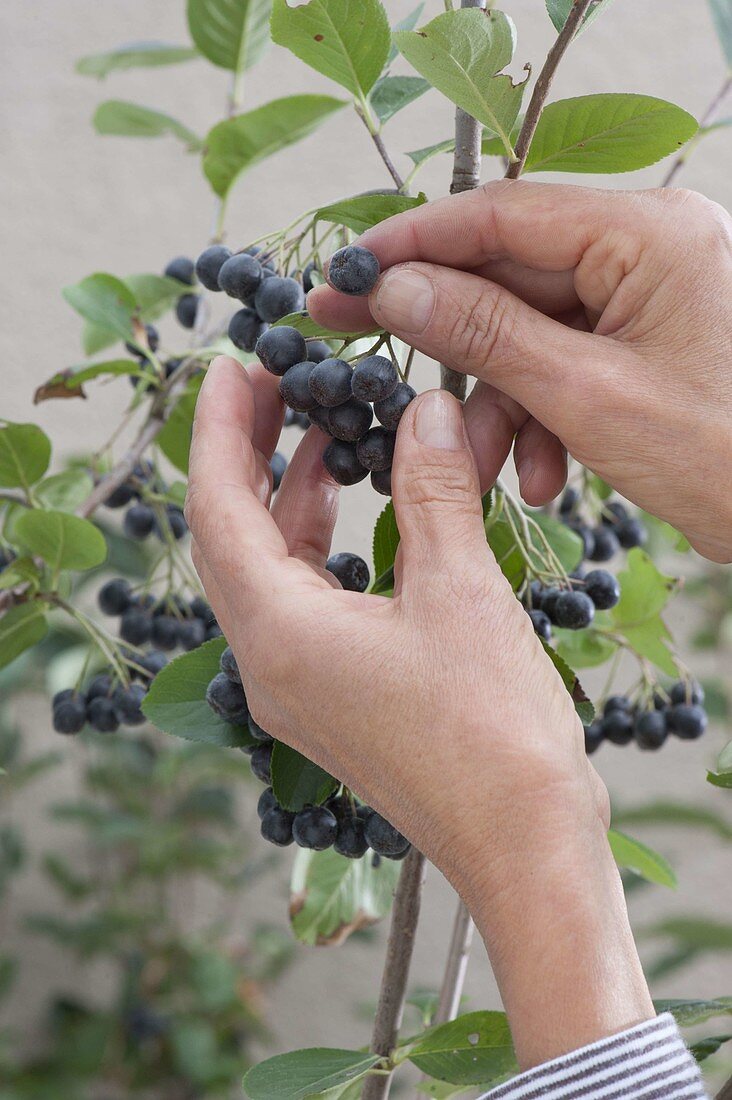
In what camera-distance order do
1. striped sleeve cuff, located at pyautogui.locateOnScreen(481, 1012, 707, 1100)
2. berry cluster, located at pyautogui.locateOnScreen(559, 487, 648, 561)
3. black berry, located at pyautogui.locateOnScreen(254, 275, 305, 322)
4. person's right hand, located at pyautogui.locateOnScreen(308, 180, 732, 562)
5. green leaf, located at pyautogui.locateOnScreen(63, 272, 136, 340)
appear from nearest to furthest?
striped sleeve cuff, located at pyautogui.locateOnScreen(481, 1012, 707, 1100)
person's right hand, located at pyautogui.locateOnScreen(308, 180, 732, 562)
black berry, located at pyautogui.locateOnScreen(254, 275, 305, 322)
green leaf, located at pyautogui.locateOnScreen(63, 272, 136, 340)
berry cluster, located at pyautogui.locateOnScreen(559, 487, 648, 561)

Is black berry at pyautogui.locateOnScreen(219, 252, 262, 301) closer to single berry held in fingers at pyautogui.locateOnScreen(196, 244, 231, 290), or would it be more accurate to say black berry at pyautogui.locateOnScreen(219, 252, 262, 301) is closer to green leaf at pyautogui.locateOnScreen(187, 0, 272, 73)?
single berry held in fingers at pyautogui.locateOnScreen(196, 244, 231, 290)

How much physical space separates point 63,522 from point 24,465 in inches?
4.0

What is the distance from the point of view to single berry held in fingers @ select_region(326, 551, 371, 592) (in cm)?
66

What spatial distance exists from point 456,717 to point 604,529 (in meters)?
0.61

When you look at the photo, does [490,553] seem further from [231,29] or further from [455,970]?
[231,29]

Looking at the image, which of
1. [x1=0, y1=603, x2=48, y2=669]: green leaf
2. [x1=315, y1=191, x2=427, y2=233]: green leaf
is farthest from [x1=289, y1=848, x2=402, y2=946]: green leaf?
[x1=315, y1=191, x2=427, y2=233]: green leaf

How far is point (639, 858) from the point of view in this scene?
83 centimetres

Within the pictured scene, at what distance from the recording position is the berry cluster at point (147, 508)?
96cm

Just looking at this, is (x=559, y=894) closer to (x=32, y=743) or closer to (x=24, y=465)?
(x=24, y=465)

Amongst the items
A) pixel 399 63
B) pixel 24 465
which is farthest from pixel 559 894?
pixel 399 63

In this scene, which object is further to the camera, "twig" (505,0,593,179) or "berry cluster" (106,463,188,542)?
"berry cluster" (106,463,188,542)

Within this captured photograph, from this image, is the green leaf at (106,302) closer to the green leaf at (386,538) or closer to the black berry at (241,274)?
the black berry at (241,274)

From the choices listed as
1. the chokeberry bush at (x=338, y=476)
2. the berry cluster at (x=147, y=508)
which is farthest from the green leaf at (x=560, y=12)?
the berry cluster at (x=147, y=508)

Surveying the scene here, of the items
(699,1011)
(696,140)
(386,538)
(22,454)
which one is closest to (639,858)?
(699,1011)
